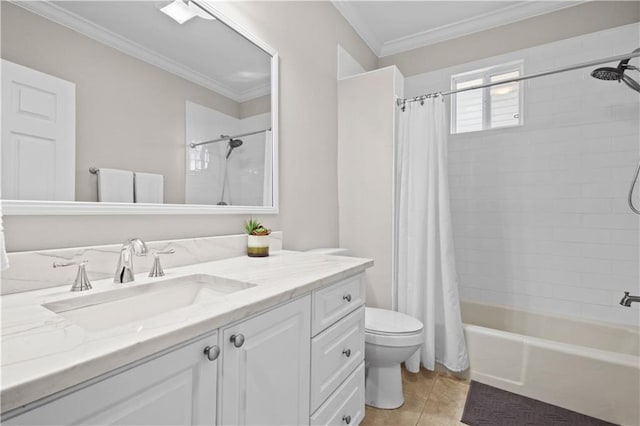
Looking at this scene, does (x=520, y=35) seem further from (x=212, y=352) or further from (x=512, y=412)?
(x=212, y=352)

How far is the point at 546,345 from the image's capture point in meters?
1.79

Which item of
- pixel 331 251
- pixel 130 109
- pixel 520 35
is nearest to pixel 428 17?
pixel 520 35

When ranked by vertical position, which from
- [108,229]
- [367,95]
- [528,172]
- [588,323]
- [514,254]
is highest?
[367,95]

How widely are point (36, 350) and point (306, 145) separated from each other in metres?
1.74

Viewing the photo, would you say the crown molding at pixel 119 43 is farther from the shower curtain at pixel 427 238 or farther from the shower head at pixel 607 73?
the shower head at pixel 607 73

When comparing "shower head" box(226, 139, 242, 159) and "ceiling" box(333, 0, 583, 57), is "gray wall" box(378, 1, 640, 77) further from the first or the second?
"shower head" box(226, 139, 242, 159)

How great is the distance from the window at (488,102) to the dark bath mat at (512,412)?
202 centimetres

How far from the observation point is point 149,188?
1168 mm

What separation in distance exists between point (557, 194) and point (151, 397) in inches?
113

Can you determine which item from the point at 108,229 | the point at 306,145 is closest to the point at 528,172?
the point at 306,145

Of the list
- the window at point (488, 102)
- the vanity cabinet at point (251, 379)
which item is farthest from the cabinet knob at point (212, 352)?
the window at point (488, 102)

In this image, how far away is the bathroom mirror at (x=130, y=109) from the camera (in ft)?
2.87

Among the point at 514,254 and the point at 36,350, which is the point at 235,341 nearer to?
the point at 36,350

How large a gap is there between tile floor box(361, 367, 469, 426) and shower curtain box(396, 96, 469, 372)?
0.26 ft
